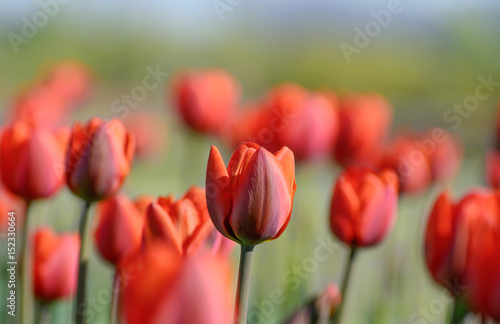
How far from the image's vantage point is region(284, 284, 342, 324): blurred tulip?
0.87m

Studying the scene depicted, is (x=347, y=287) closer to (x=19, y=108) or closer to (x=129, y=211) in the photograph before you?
(x=129, y=211)

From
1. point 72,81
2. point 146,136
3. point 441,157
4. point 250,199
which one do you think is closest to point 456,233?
point 250,199

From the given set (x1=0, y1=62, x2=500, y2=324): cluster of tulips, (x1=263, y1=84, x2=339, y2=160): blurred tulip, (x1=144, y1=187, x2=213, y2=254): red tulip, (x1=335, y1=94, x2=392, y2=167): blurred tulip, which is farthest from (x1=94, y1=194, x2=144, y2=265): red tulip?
(x1=335, y1=94, x2=392, y2=167): blurred tulip

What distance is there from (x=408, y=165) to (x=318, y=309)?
0.68 m

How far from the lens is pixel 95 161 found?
2.68ft

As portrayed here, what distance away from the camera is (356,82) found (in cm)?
867

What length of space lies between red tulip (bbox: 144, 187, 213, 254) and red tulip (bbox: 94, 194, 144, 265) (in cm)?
11

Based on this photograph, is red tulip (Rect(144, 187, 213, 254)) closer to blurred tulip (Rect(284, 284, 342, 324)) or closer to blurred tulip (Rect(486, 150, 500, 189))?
blurred tulip (Rect(284, 284, 342, 324))

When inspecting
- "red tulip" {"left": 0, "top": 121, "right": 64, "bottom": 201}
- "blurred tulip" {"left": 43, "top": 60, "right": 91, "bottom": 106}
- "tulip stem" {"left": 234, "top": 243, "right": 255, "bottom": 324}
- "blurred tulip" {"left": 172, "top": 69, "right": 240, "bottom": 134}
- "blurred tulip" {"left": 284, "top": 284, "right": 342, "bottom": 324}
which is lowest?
"blurred tulip" {"left": 284, "top": 284, "right": 342, "bottom": 324}

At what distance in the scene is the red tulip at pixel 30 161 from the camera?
2.96 ft

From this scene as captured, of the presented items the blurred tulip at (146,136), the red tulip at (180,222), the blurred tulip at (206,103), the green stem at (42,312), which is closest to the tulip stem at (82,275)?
the red tulip at (180,222)

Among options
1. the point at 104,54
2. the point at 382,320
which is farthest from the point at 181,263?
the point at 104,54

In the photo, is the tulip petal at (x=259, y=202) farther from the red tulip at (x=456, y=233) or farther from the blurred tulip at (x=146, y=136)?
the blurred tulip at (x=146, y=136)

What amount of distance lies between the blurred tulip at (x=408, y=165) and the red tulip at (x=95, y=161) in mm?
760
